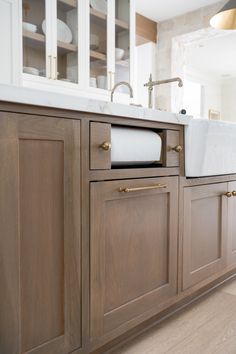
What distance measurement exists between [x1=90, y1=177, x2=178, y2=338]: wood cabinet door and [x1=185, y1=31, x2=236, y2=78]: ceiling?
12.4 feet

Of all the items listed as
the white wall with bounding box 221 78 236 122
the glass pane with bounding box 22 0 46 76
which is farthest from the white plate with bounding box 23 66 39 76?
the white wall with bounding box 221 78 236 122

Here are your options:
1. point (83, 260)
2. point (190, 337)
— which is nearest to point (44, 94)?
point (83, 260)

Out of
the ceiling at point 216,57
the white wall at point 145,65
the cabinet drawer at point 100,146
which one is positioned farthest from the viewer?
the ceiling at point 216,57

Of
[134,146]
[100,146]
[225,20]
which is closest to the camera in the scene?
[100,146]

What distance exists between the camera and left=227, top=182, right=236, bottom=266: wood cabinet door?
177 centimetres

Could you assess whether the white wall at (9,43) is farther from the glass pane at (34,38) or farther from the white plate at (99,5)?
the white plate at (99,5)

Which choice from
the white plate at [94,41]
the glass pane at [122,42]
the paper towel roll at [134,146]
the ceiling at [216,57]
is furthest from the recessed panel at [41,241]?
the ceiling at [216,57]

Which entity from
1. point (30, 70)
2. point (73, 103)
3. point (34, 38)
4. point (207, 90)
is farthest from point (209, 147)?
point (207, 90)

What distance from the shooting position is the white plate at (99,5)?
7.96 feet

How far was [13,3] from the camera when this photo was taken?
1.92 m

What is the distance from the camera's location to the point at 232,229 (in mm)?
1808

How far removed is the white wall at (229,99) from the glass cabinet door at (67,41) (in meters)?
5.63

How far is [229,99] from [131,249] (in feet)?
22.2

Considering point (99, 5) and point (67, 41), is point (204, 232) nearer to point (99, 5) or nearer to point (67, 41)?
point (67, 41)
